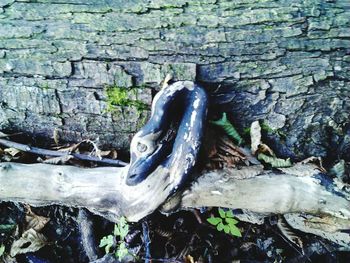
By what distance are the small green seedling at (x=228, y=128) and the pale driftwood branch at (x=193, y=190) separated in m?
0.18

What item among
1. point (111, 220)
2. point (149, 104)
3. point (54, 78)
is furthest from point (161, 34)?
point (111, 220)

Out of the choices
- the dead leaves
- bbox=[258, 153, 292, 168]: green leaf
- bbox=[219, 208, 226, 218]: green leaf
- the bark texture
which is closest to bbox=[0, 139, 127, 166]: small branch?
the bark texture

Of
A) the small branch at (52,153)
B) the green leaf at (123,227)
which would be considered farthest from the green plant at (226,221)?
the small branch at (52,153)

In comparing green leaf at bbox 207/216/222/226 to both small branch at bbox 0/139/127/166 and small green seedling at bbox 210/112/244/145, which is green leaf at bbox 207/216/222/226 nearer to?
small green seedling at bbox 210/112/244/145

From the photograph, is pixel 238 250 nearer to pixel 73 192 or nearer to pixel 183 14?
pixel 73 192

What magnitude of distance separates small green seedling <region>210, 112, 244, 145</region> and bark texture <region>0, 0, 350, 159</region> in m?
0.07

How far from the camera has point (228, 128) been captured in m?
2.14

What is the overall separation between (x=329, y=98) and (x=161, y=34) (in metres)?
0.98

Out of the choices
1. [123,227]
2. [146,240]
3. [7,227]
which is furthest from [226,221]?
[7,227]

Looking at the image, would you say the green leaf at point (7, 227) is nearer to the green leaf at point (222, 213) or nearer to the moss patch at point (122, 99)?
the moss patch at point (122, 99)

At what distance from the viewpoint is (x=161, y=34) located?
1960mm

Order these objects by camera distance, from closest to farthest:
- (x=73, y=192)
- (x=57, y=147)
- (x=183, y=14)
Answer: (x=183, y=14) → (x=73, y=192) → (x=57, y=147)

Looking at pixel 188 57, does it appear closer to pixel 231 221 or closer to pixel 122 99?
pixel 122 99

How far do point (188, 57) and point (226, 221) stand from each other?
0.97m
